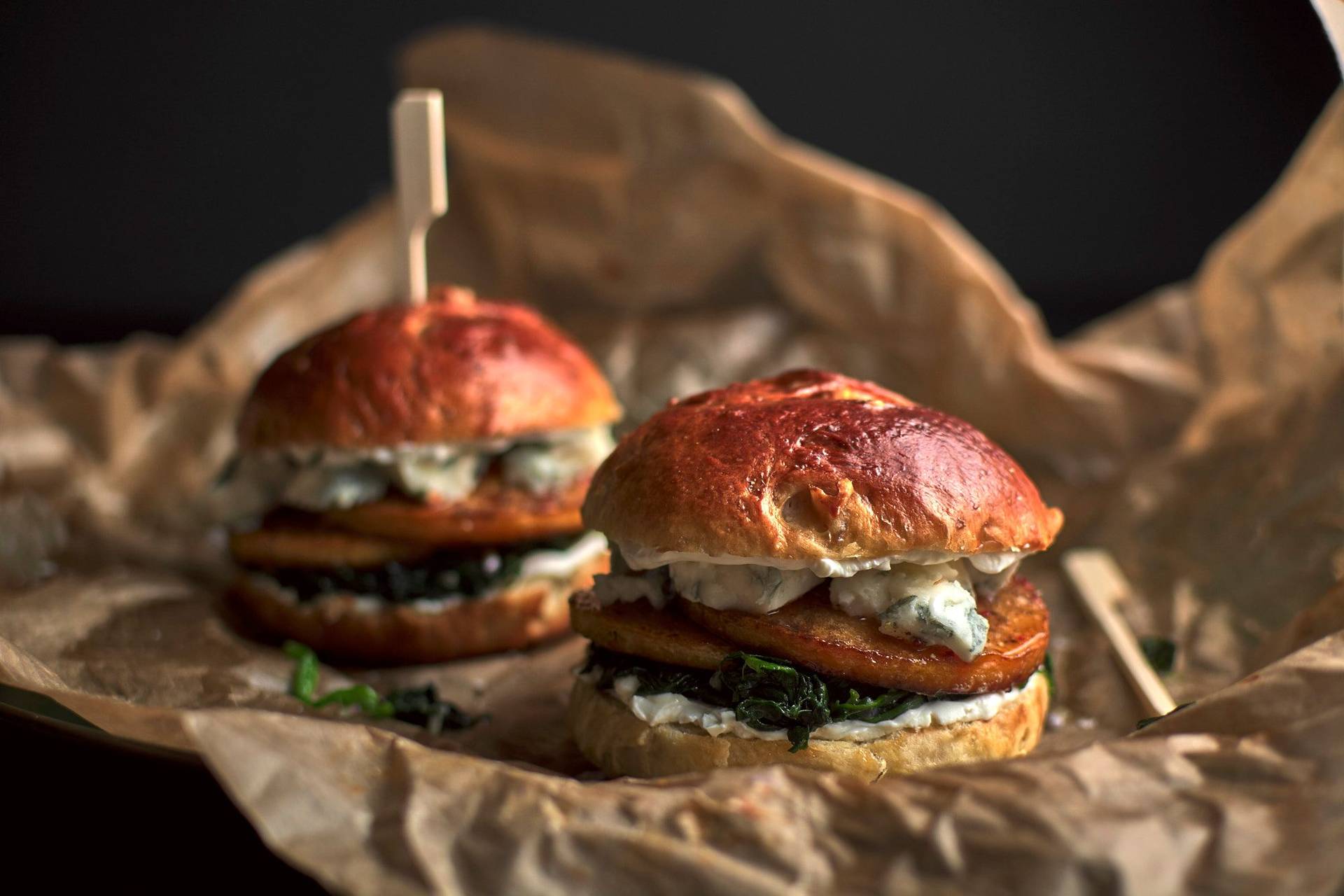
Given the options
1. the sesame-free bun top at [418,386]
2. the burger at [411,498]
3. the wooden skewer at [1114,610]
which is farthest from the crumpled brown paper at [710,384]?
the sesame-free bun top at [418,386]

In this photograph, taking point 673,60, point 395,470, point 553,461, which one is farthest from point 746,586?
point 673,60

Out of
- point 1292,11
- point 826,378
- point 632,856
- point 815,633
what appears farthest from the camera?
point 1292,11

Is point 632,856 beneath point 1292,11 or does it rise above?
beneath

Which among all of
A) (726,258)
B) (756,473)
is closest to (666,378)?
(726,258)

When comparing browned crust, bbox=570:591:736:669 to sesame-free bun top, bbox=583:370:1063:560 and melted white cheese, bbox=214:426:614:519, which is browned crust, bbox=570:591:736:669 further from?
melted white cheese, bbox=214:426:614:519

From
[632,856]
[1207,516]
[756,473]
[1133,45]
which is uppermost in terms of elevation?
[1133,45]

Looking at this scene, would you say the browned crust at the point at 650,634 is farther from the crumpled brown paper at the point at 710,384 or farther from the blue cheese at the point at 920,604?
the crumpled brown paper at the point at 710,384

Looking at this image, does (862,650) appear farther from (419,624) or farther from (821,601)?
(419,624)

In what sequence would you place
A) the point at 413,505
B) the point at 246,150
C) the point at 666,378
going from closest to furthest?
the point at 413,505 < the point at 666,378 < the point at 246,150

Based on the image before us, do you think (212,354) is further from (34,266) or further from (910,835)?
(910,835)
